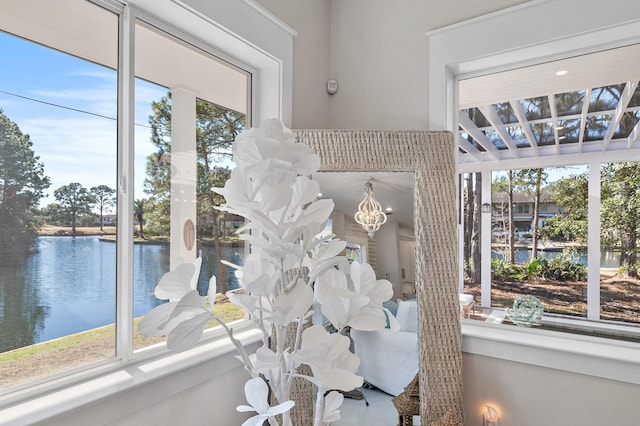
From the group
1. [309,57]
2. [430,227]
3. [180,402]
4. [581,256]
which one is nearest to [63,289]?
[180,402]

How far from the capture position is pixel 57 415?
99cm

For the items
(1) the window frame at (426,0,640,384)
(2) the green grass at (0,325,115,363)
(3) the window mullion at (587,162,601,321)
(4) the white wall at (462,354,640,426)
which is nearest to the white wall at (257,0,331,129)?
(1) the window frame at (426,0,640,384)

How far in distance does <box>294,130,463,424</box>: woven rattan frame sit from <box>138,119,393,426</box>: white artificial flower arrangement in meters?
0.87

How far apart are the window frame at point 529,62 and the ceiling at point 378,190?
1.21 feet

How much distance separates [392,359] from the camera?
62.8 inches

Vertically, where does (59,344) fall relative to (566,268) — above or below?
below

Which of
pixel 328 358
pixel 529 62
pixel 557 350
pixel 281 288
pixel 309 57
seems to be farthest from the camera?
pixel 309 57

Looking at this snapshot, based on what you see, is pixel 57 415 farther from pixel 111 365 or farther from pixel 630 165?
pixel 630 165

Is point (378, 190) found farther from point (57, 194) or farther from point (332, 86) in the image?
point (57, 194)

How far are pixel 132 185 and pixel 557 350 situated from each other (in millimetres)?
1780

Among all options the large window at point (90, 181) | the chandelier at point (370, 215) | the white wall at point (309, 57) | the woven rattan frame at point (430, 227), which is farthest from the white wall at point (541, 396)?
the white wall at point (309, 57)

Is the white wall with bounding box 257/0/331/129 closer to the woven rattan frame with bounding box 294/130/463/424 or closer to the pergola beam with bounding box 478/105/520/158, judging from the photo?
the woven rattan frame with bounding box 294/130/463/424

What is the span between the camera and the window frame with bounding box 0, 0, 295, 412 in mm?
1064

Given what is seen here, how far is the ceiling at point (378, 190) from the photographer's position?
1.65 metres
